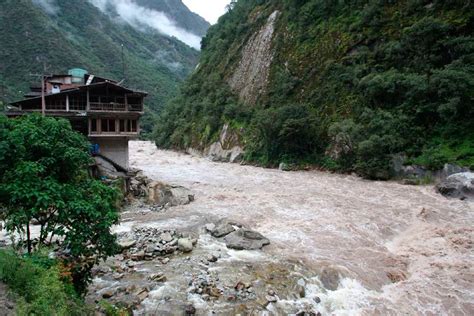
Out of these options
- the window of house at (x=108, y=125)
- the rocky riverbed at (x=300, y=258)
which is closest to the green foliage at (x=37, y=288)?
the rocky riverbed at (x=300, y=258)

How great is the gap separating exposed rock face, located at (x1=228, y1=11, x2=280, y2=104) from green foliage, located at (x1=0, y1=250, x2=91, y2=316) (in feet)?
136

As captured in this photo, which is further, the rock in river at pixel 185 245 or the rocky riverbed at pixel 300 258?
the rock in river at pixel 185 245

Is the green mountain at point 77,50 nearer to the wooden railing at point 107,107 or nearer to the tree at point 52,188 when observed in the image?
the wooden railing at point 107,107

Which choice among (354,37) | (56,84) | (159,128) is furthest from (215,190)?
(159,128)

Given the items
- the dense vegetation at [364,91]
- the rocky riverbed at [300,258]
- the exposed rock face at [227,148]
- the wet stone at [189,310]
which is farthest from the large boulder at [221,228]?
the exposed rock face at [227,148]

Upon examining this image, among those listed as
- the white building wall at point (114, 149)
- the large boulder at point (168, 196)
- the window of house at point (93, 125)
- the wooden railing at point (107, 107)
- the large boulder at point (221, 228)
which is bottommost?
the large boulder at point (168, 196)

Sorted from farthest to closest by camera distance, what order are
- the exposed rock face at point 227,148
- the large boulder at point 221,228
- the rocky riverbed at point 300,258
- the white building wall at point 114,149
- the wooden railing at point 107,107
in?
the exposed rock face at point 227,148, the white building wall at point 114,149, the wooden railing at point 107,107, the large boulder at point 221,228, the rocky riverbed at point 300,258

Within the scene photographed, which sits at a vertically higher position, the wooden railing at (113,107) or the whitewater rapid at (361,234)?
the wooden railing at (113,107)

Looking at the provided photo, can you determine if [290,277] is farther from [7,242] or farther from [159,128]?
[159,128]

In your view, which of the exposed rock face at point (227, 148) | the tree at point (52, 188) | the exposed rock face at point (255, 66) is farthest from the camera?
the exposed rock face at point (255, 66)

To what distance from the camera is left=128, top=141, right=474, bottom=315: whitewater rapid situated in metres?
9.49

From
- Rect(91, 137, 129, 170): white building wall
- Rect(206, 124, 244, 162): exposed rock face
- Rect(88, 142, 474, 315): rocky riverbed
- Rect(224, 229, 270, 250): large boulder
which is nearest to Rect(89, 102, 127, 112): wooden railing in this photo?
Rect(91, 137, 129, 170): white building wall

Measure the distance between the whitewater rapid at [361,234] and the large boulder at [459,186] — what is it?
0.57 metres

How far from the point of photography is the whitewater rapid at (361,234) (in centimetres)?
949
